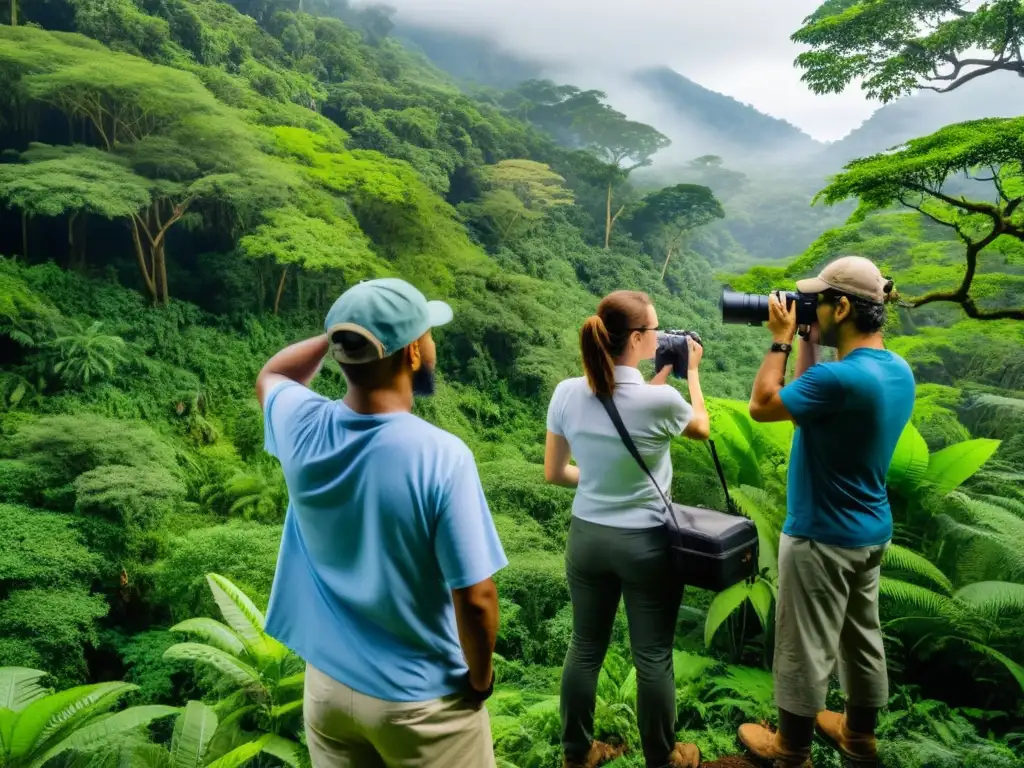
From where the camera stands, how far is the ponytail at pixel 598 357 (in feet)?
4.70

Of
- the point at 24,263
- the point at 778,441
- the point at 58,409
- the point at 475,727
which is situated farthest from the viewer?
the point at 24,263

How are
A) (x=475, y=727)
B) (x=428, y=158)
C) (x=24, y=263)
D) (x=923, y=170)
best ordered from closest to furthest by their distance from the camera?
(x=475, y=727)
(x=923, y=170)
(x=24, y=263)
(x=428, y=158)

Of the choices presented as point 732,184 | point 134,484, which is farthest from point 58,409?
point 732,184

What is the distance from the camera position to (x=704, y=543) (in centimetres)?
139

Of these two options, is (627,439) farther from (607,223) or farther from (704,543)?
(607,223)

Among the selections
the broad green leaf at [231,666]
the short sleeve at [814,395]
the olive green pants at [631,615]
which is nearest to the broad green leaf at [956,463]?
the short sleeve at [814,395]

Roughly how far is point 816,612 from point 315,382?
19.2ft

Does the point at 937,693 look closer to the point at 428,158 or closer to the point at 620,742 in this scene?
the point at 620,742

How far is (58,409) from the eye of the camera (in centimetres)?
495

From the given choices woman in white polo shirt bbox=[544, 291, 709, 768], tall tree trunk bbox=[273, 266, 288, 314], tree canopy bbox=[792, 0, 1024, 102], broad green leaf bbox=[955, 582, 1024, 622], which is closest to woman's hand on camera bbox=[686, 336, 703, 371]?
woman in white polo shirt bbox=[544, 291, 709, 768]

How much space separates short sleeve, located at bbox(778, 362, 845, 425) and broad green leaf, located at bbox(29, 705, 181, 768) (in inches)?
78.1

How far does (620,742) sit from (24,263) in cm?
629

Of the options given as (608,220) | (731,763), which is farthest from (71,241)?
(608,220)

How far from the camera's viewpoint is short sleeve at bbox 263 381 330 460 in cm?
93
